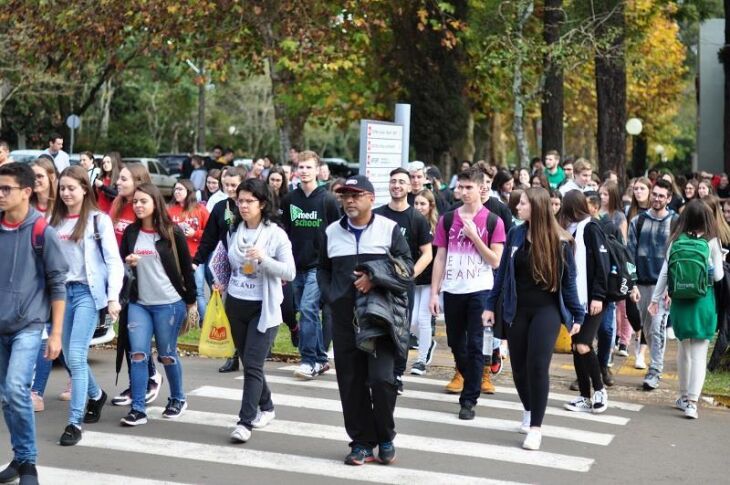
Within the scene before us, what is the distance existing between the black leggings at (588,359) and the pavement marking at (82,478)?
385cm

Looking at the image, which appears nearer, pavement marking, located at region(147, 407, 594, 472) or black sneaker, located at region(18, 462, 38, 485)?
black sneaker, located at region(18, 462, 38, 485)

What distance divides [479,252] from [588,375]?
1.46m

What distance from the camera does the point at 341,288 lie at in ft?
25.1

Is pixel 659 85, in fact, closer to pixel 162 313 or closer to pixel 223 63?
pixel 223 63

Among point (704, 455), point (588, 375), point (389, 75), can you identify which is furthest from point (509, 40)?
point (704, 455)

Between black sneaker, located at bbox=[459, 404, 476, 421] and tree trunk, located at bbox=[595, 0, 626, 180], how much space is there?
47.9ft

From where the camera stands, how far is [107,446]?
26.0 ft

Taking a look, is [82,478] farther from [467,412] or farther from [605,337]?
[605,337]

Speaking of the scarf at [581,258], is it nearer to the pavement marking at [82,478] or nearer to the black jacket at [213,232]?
the black jacket at [213,232]

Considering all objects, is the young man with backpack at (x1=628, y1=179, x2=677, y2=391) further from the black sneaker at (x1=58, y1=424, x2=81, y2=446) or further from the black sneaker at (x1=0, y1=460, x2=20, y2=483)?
the black sneaker at (x1=0, y1=460, x2=20, y2=483)

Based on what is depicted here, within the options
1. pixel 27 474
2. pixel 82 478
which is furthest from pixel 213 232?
pixel 27 474

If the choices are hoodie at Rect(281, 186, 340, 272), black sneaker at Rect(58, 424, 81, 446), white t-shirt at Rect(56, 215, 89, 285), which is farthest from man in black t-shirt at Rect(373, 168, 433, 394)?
black sneaker at Rect(58, 424, 81, 446)

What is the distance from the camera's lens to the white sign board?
1391 centimetres

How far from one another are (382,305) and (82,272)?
88.1 inches
